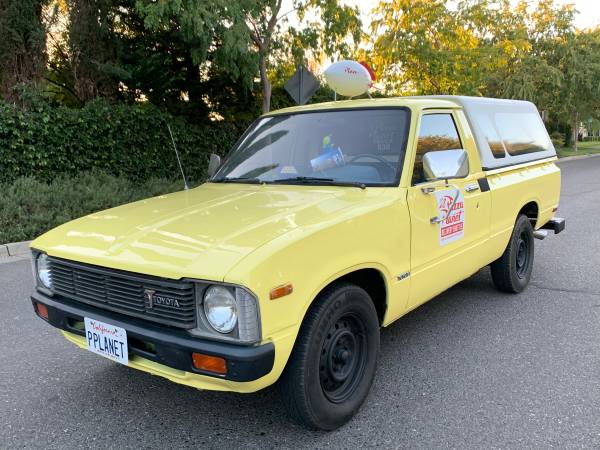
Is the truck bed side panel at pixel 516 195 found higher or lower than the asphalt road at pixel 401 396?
higher

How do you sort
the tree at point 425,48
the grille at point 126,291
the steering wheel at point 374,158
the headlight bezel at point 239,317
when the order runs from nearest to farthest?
the headlight bezel at point 239,317 → the grille at point 126,291 → the steering wheel at point 374,158 → the tree at point 425,48

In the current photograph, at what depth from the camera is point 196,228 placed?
2.61m

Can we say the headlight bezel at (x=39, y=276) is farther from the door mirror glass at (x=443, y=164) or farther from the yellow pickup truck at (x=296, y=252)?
the door mirror glass at (x=443, y=164)

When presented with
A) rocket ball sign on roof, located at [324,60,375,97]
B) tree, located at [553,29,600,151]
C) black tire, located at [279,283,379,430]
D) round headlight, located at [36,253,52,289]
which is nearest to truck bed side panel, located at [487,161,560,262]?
rocket ball sign on roof, located at [324,60,375,97]

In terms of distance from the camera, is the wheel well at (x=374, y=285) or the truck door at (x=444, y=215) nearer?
the wheel well at (x=374, y=285)

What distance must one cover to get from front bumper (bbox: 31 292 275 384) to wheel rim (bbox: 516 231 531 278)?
3.61 metres

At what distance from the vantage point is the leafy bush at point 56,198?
7605 mm

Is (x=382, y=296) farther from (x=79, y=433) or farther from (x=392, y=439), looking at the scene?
(x=79, y=433)

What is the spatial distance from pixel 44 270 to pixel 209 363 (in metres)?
1.35

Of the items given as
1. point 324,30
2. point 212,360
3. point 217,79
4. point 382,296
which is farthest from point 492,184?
point 217,79

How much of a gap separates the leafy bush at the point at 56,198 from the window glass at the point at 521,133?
662cm

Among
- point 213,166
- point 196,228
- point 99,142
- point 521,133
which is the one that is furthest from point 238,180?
point 99,142

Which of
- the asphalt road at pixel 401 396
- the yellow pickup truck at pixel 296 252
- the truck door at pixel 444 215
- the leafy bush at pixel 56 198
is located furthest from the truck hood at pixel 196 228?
the leafy bush at pixel 56 198

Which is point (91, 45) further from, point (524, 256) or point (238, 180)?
point (524, 256)
